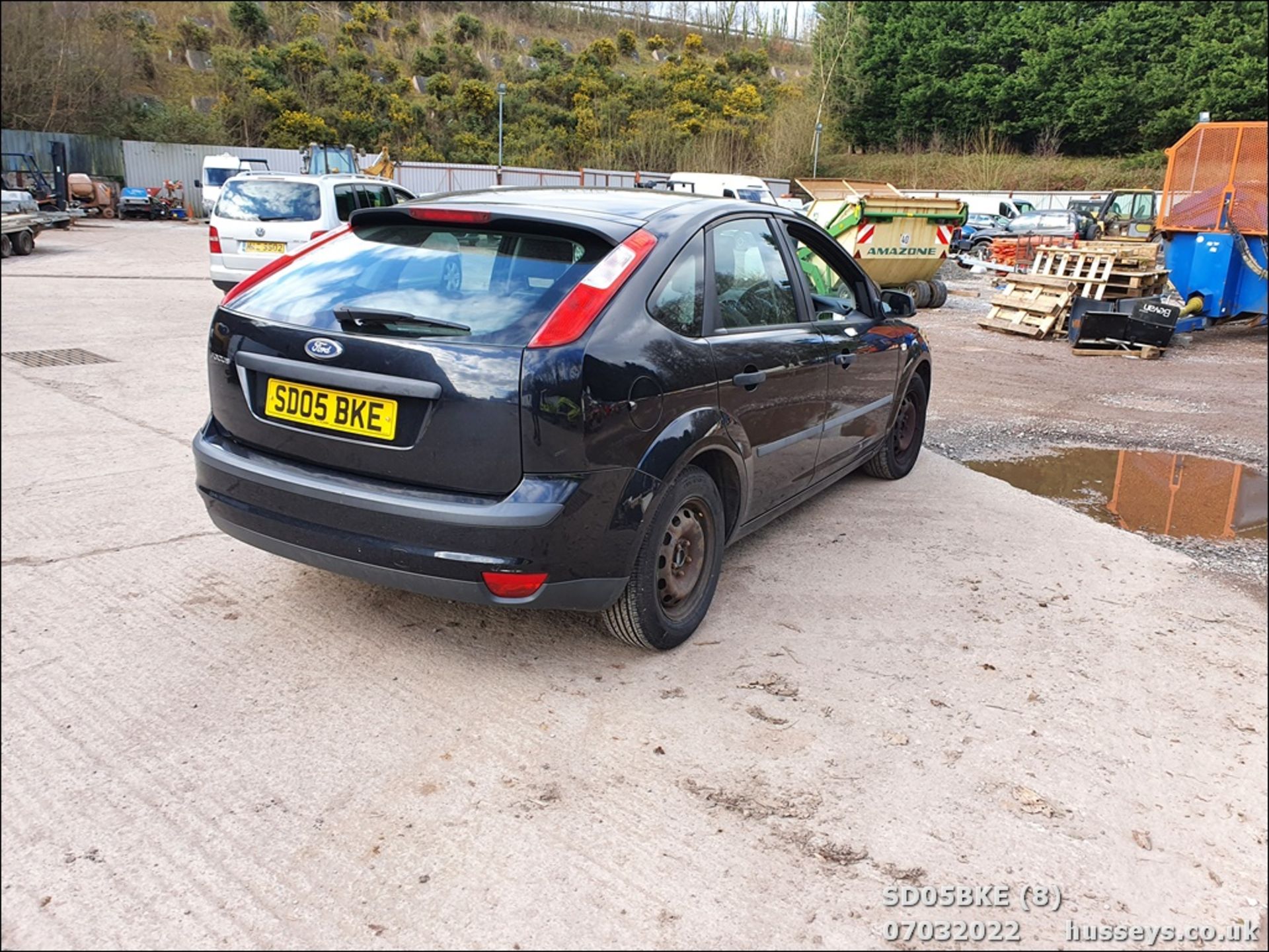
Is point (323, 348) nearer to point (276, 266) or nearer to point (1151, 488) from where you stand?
point (276, 266)

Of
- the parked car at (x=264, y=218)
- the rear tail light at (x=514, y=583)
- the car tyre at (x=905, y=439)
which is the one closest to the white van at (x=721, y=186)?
the parked car at (x=264, y=218)

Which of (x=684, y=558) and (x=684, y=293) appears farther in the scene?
(x=684, y=558)

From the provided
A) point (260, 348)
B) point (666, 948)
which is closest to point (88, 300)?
point (260, 348)

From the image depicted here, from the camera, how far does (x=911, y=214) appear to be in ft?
53.2

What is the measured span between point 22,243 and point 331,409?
19.0 metres

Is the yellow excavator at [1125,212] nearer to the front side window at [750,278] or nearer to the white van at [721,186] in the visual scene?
the white van at [721,186]

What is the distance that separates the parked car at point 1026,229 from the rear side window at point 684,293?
24.5 metres

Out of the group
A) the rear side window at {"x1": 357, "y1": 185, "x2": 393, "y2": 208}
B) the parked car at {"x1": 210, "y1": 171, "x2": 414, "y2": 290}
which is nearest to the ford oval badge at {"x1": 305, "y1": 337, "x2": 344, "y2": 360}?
the parked car at {"x1": 210, "y1": 171, "x2": 414, "y2": 290}

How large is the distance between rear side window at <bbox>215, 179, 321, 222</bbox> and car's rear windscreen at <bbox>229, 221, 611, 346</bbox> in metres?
9.99

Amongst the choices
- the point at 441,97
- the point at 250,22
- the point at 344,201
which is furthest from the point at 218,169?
the point at 344,201

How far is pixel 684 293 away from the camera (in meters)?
3.62

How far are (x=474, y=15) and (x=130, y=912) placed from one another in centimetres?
6415

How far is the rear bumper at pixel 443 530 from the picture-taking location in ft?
9.92

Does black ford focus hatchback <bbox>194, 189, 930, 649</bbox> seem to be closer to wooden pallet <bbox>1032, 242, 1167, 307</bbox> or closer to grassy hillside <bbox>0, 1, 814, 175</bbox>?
wooden pallet <bbox>1032, 242, 1167, 307</bbox>
